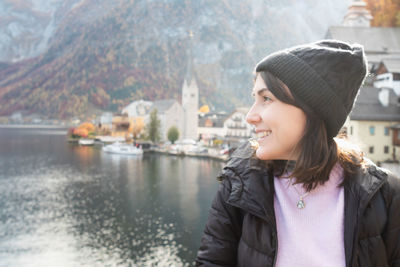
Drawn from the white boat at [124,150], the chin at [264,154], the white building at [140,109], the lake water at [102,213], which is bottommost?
the lake water at [102,213]

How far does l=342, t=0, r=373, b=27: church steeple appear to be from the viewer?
Result: 32.4 meters

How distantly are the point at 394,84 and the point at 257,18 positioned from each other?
95.6 meters

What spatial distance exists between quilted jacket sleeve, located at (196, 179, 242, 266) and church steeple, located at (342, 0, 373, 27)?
35.6 meters

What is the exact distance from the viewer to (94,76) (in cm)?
9712

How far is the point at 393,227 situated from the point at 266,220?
366 mm

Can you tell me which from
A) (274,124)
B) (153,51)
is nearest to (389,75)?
(274,124)

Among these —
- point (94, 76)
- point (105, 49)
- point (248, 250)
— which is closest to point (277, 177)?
point (248, 250)

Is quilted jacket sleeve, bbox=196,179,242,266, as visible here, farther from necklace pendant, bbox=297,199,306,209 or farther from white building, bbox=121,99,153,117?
white building, bbox=121,99,153,117

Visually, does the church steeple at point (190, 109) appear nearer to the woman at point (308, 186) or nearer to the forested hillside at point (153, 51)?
Answer: the forested hillside at point (153, 51)

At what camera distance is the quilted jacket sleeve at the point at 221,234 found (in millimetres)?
1091

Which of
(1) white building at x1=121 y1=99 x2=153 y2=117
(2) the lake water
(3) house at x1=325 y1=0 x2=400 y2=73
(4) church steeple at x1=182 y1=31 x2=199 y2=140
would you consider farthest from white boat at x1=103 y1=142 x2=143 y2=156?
(3) house at x1=325 y1=0 x2=400 y2=73

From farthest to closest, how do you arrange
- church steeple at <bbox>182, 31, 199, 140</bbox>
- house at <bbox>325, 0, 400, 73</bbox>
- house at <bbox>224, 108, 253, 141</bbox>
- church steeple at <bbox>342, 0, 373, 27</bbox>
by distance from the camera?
church steeple at <bbox>182, 31, 199, 140</bbox>
house at <bbox>224, 108, 253, 141</bbox>
church steeple at <bbox>342, 0, 373, 27</bbox>
house at <bbox>325, 0, 400, 73</bbox>

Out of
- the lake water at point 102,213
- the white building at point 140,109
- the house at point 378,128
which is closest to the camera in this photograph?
the lake water at point 102,213

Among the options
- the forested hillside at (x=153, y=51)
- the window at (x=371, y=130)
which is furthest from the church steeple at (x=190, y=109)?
the forested hillside at (x=153, y=51)
